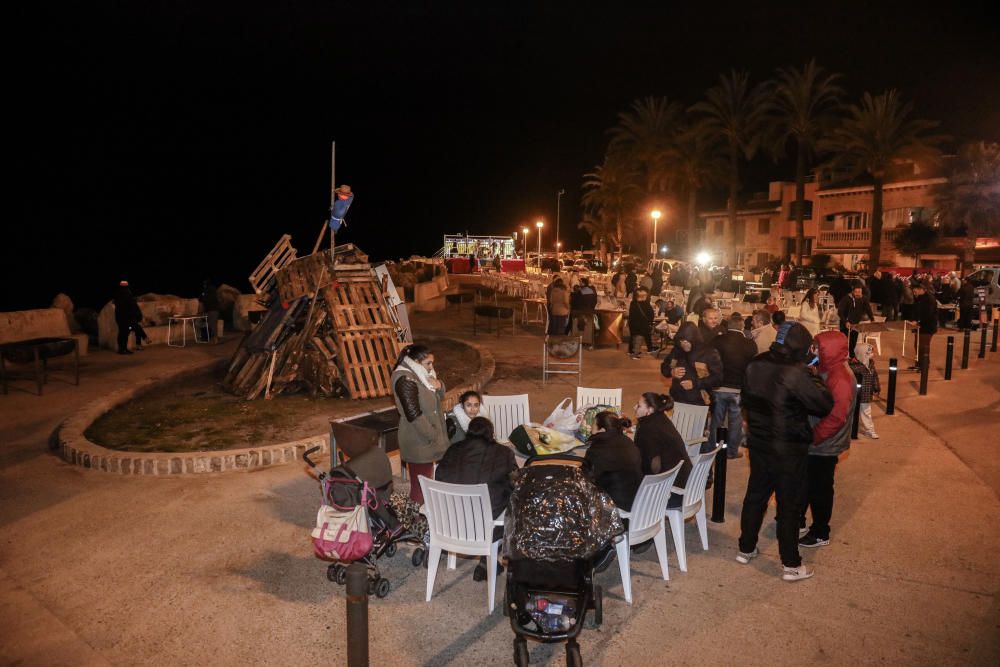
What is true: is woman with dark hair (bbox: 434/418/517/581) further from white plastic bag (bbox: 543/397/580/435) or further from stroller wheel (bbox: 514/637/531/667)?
white plastic bag (bbox: 543/397/580/435)

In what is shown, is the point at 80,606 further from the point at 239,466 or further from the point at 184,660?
the point at 239,466

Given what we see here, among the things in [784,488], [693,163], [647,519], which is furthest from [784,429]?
[693,163]

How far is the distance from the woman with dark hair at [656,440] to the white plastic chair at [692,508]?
92 mm

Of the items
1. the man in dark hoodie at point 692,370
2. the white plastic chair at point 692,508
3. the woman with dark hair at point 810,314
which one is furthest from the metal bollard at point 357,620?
the woman with dark hair at point 810,314

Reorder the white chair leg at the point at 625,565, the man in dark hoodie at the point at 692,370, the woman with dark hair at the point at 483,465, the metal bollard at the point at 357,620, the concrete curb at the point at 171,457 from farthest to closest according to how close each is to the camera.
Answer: the concrete curb at the point at 171,457
the man in dark hoodie at the point at 692,370
the woman with dark hair at the point at 483,465
the white chair leg at the point at 625,565
the metal bollard at the point at 357,620

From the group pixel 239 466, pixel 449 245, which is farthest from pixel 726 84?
pixel 239 466

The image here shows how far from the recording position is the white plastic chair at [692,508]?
586cm

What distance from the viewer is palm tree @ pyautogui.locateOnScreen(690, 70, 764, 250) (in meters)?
38.2

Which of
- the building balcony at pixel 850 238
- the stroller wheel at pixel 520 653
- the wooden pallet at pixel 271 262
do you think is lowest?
the stroller wheel at pixel 520 653

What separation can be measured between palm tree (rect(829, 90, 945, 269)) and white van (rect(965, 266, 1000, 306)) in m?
10.7

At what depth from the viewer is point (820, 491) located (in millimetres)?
6191

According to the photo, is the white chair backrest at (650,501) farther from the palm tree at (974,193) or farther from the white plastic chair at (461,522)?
the palm tree at (974,193)

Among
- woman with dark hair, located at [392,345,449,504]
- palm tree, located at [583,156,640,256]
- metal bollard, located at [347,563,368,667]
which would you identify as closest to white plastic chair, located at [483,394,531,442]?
woman with dark hair, located at [392,345,449,504]

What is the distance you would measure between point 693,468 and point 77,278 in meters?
93.1
